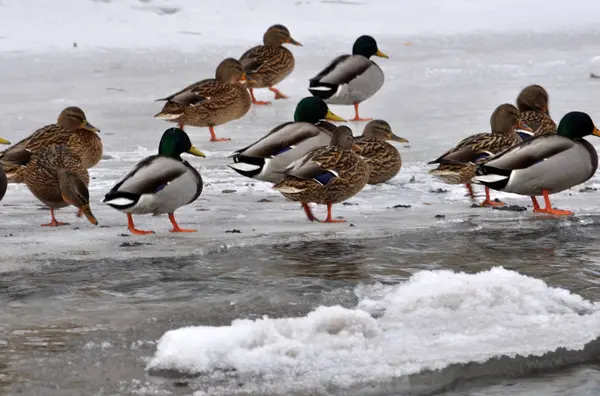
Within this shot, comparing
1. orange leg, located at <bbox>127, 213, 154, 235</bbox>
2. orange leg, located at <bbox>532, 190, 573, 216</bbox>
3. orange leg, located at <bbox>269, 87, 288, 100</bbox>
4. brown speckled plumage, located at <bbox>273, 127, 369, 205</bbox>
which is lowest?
orange leg, located at <bbox>127, 213, 154, 235</bbox>

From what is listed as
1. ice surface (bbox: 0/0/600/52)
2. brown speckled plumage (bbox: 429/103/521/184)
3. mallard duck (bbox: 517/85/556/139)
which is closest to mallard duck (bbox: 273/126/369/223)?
brown speckled plumage (bbox: 429/103/521/184)

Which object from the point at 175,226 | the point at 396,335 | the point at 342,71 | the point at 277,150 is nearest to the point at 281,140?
the point at 277,150

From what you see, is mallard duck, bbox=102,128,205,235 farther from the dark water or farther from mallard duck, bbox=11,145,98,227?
the dark water

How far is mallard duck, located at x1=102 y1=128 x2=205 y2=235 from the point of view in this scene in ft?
23.8

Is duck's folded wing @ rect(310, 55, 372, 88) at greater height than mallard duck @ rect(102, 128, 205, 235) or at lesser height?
greater

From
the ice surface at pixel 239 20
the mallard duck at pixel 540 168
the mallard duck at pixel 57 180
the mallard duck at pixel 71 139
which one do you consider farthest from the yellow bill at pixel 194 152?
the ice surface at pixel 239 20

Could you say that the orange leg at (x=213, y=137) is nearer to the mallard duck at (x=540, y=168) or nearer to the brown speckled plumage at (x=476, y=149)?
the brown speckled plumage at (x=476, y=149)

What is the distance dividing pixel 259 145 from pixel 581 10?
39.4 feet

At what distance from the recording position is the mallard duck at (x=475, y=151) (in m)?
8.54

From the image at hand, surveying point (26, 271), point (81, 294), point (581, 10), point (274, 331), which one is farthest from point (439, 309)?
point (581, 10)

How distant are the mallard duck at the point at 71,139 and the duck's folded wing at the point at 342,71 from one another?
367 cm

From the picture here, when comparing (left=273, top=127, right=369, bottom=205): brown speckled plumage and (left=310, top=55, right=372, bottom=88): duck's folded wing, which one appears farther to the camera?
(left=310, top=55, right=372, bottom=88): duck's folded wing

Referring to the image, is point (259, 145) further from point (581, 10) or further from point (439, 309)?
point (581, 10)

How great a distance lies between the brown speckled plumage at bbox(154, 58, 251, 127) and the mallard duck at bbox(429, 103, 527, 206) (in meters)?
3.57
